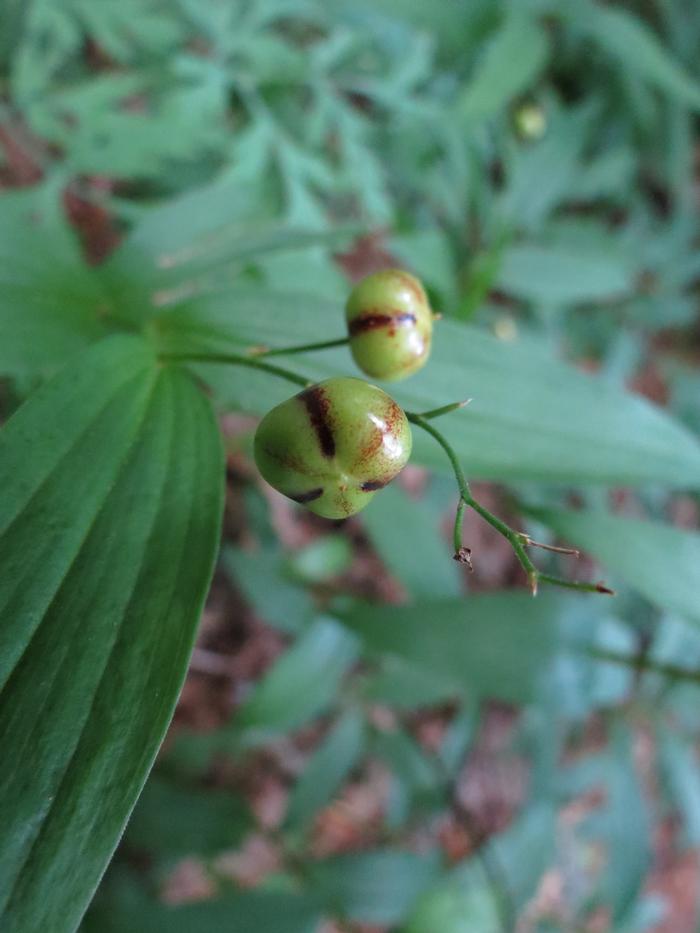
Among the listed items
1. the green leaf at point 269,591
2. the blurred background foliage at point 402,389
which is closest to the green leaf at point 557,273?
the blurred background foliage at point 402,389

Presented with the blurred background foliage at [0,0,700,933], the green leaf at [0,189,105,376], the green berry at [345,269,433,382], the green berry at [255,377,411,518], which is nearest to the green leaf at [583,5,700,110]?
the blurred background foliage at [0,0,700,933]

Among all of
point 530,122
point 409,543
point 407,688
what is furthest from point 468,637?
point 530,122

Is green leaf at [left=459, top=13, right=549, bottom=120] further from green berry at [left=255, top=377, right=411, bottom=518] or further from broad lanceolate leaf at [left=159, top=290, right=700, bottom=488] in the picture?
green berry at [left=255, top=377, right=411, bottom=518]

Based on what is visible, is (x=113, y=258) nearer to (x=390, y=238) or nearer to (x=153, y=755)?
(x=153, y=755)

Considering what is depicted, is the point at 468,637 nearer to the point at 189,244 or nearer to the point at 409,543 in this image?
the point at 409,543

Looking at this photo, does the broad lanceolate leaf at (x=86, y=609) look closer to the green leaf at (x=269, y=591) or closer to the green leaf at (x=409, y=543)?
the green leaf at (x=409, y=543)

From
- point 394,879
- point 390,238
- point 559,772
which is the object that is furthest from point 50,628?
point 559,772
